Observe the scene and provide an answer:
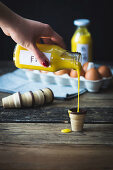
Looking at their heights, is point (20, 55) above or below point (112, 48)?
above

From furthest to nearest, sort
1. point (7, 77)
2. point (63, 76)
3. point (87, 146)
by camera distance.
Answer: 1. point (7, 77)
2. point (63, 76)
3. point (87, 146)

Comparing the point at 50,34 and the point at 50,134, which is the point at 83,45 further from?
the point at 50,134

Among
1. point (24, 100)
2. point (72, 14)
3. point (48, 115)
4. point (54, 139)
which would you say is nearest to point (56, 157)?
point (54, 139)

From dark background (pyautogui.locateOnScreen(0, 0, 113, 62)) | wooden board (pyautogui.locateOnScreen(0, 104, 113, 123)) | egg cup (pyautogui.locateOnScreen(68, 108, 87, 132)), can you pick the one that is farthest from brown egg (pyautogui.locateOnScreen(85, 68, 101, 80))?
dark background (pyautogui.locateOnScreen(0, 0, 113, 62))

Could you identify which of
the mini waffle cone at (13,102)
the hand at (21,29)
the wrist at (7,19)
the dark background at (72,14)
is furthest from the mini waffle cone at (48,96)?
the dark background at (72,14)

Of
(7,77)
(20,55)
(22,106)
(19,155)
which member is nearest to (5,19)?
(20,55)

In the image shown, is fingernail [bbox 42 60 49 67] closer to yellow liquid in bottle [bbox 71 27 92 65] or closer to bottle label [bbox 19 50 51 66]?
bottle label [bbox 19 50 51 66]

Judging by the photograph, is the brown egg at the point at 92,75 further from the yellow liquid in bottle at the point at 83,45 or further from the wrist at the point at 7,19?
the wrist at the point at 7,19

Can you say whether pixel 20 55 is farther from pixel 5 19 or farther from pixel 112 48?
pixel 112 48
